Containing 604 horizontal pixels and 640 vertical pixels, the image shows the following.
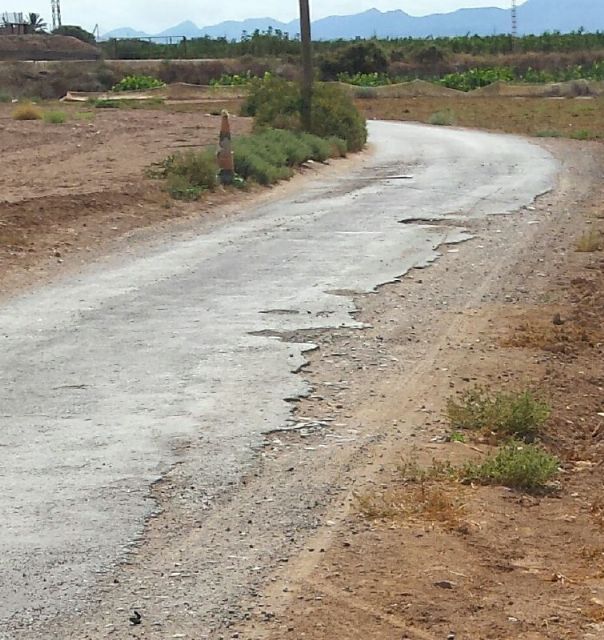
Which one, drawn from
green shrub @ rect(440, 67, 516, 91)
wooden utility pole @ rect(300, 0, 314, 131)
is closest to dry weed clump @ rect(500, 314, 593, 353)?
wooden utility pole @ rect(300, 0, 314, 131)

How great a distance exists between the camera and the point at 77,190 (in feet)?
60.4

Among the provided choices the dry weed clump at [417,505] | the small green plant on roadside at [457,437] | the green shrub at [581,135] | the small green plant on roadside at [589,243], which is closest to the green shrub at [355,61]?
the green shrub at [581,135]

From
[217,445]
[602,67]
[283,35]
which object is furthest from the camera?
[283,35]

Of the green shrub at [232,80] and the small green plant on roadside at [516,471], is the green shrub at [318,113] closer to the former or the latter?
the small green plant on roadside at [516,471]

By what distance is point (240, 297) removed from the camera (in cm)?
1059

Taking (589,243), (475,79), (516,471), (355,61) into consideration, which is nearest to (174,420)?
(516,471)

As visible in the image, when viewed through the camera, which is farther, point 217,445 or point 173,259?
point 173,259

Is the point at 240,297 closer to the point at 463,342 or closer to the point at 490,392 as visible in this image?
the point at 463,342

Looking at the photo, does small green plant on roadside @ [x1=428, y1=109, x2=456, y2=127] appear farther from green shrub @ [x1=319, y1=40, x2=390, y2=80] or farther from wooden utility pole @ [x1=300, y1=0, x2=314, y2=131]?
green shrub @ [x1=319, y1=40, x2=390, y2=80]

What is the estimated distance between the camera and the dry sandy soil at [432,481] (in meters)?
4.55

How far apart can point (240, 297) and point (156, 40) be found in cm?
10252

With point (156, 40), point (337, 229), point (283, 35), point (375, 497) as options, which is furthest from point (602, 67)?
point (375, 497)

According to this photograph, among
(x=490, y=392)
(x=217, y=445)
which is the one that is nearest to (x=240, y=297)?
(x=490, y=392)

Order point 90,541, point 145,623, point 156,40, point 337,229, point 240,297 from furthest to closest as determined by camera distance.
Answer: point 156,40, point 337,229, point 240,297, point 90,541, point 145,623
